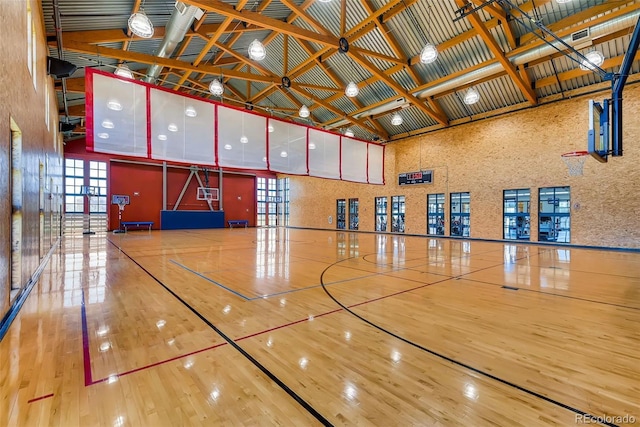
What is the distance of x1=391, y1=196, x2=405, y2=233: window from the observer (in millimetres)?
17453

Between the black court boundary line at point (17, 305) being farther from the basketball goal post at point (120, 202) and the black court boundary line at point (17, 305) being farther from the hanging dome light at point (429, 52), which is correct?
the basketball goal post at point (120, 202)

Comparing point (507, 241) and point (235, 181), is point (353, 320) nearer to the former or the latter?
point (507, 241)

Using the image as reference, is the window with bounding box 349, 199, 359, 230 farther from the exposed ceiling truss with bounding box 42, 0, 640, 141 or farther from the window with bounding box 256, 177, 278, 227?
the window with bounding box 256, 177, 278, 227

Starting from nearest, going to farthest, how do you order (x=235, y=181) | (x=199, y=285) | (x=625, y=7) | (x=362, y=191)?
(x=199, y=285), (x=625, y=7), (x=362, y=191), (x=235, y=181)

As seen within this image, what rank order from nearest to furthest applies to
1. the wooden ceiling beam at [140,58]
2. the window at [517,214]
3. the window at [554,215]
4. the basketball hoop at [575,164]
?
the wooden ceiling beam at [140,58], the basketball hoop at [575,164], the window at [554,215], the window at [517,214]

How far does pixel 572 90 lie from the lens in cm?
1146

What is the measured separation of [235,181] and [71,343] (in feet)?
73.3

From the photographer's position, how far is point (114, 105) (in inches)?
326

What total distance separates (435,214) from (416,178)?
2274mm

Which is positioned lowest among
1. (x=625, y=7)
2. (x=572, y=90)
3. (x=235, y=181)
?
(x=235, y=181)

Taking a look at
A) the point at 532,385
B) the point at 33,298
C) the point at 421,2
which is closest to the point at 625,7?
the point at 421,2

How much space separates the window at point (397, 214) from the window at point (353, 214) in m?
2.98

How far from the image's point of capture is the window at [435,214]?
1570 cm

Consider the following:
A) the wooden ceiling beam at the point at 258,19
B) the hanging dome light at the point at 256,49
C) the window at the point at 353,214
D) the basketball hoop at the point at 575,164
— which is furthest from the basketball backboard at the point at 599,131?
the window at the point at 353,214
